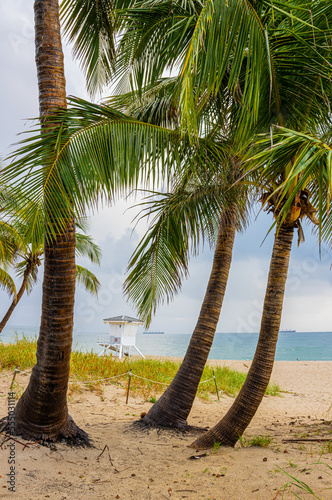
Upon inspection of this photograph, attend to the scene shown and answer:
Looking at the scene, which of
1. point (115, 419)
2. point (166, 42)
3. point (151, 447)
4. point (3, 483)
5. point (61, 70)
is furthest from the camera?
point (115, 419)

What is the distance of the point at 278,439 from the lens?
5.14m

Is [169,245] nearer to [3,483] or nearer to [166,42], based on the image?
Answer: [166,42]

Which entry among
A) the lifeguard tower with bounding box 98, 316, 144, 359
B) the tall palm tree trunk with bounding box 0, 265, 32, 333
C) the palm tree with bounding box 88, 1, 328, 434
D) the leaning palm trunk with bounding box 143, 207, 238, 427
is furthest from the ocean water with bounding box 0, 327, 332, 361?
the palm tree with bounding box 88, 1, 328, 434

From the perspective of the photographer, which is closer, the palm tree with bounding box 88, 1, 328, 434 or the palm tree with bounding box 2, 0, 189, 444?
the palm tree with bounding box 88, 1, 328, 434

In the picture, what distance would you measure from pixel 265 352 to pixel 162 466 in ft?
5.62

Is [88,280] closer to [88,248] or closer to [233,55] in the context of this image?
[88,248]

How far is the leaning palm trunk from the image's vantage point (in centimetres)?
579

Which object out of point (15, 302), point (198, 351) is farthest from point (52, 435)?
point (15, 302)

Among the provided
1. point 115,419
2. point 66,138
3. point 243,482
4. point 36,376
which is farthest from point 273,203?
point 115,419

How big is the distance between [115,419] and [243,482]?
130 inches

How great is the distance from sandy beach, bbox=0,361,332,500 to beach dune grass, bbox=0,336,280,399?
188 centimetres

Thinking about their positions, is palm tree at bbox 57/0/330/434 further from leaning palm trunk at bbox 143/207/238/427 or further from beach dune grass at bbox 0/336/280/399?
beach dune grass at bbox 0/336/280/399

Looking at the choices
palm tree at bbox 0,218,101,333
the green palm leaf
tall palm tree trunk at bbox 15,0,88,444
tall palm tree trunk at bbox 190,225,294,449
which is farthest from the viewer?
the green palm leaf

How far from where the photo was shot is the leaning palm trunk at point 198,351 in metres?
5.79
